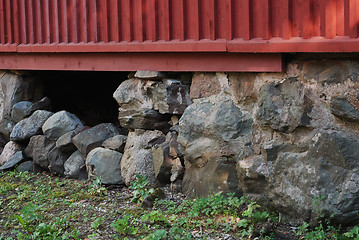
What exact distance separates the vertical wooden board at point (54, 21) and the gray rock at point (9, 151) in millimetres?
1734

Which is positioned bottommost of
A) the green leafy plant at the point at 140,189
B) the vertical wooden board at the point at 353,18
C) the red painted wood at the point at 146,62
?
the green leafy plant at the point at 140,189

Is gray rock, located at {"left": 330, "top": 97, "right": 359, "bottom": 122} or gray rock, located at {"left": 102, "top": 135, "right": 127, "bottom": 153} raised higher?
gray rock, located at {"left": 330, "top": 97, "right": 359, "bottom": 122}

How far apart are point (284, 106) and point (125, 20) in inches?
101

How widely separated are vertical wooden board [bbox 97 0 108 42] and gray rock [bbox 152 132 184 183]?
165 cm

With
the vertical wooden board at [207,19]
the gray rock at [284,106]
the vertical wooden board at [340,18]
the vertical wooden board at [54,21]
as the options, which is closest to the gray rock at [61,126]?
the vertical wooden board at [54,21]

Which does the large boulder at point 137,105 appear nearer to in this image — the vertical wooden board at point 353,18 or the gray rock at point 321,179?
the gray rock at point 321,179

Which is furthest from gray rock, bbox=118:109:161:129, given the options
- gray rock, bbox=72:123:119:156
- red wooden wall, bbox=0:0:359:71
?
red wooden wall, bbox=0:0:359:71

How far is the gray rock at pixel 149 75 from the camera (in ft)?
23.3

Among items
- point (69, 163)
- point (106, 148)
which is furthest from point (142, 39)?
point (69, 163)

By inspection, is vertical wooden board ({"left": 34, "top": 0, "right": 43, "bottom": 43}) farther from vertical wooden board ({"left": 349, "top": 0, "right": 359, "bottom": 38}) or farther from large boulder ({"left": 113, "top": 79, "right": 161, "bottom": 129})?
vertical wooden board ({"left": 349, "top": 0, "right": 359, "bottom": 38})

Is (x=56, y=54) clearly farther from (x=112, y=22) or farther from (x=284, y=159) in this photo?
(x=284, y=159)

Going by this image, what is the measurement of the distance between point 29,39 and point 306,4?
4.54 metres

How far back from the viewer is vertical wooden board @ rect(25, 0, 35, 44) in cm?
859

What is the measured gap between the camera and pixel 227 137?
6.40m
